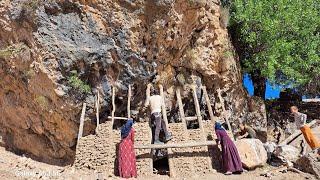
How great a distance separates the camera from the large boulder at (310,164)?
9643 millimetres

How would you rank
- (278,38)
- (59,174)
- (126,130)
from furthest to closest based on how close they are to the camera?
1. (278,38)
2. (126,130)
3. (59,174)

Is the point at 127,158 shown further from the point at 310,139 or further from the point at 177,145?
the point at 310,139

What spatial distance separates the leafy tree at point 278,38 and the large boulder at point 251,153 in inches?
172

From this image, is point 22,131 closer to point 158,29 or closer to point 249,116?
point 158,29

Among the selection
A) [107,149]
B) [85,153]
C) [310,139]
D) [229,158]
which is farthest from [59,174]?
[310,139]

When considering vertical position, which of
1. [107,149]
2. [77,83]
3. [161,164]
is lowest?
[161,164]

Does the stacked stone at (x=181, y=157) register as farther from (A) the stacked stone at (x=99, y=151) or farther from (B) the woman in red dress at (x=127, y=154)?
(A) the stacked stone at (x=99, y=151)

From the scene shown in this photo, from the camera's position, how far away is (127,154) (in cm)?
977

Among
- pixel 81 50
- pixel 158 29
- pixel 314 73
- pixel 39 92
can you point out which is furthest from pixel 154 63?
pixel 314 73

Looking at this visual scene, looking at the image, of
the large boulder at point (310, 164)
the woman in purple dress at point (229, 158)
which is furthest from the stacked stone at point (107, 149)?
the large boulder at point (310, 164)

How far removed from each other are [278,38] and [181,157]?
6920 mm

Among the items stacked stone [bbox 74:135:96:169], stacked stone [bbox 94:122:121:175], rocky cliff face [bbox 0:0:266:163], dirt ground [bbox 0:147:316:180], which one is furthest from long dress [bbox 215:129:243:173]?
stacked stone [bbox 74:135:96:169]

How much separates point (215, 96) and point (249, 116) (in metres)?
2.33

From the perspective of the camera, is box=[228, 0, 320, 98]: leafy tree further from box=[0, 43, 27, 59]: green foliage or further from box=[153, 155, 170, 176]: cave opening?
box=[0, 43, 27, 59]: green foliage
